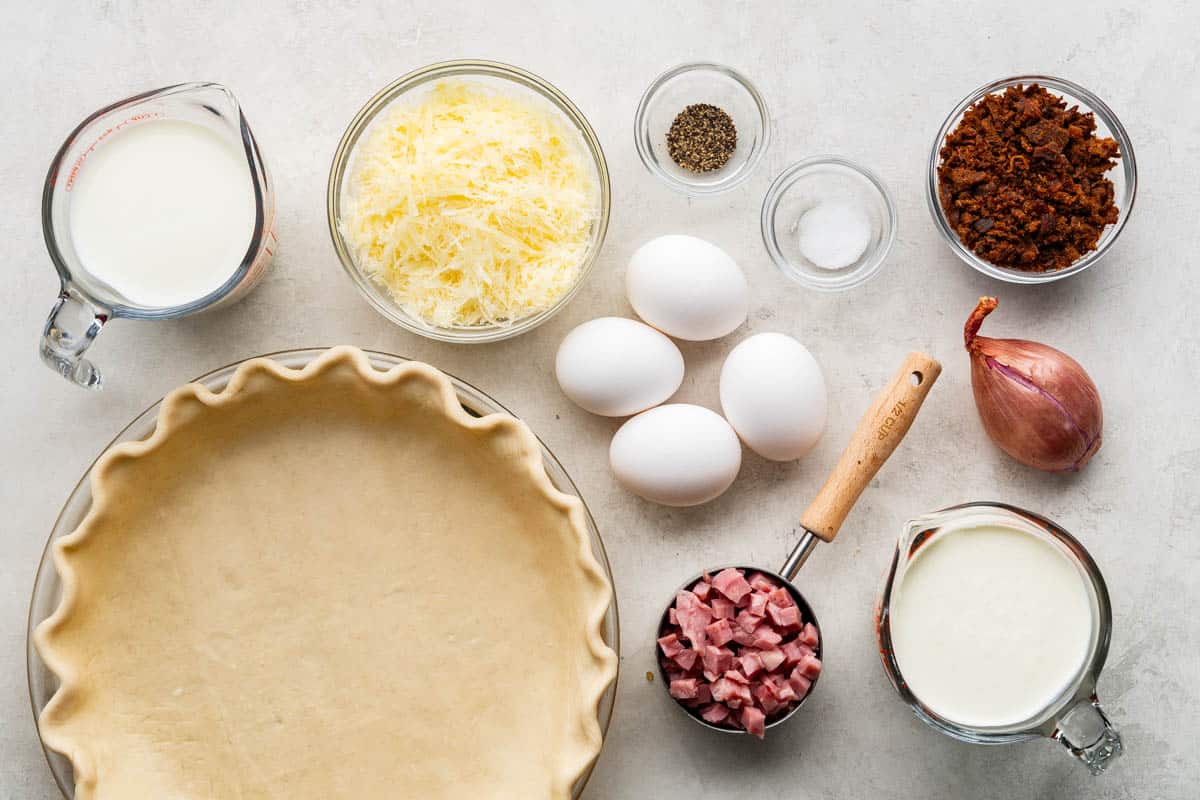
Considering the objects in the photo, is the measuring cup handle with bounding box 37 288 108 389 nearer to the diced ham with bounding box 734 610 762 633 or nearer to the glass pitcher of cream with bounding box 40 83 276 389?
the glass pitcher of cream with bounding box 40 83 276 389

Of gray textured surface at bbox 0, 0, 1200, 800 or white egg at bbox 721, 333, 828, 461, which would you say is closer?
white egg at bbox 721, 333, 828, 461

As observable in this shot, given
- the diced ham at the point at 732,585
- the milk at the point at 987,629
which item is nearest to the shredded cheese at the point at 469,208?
the diced ham at the point at 732,585

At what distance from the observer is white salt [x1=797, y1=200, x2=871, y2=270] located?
5.59 ft

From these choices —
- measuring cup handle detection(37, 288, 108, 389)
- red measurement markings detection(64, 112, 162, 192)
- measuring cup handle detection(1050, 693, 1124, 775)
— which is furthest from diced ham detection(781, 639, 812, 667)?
red measurement markings detection(64, 112, 162, 192)

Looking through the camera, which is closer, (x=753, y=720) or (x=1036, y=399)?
(x=753, y=720)

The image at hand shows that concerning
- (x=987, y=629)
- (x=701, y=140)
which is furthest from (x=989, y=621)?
(x=701, y=140)

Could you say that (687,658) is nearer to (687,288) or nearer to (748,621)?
(748,621)

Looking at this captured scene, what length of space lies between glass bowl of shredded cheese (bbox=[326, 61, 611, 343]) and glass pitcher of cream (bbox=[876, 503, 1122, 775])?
0.73 metres

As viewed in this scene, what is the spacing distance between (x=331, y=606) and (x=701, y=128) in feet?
3.33

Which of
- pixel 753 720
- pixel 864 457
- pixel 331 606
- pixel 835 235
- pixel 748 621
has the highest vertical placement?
pixel 835 235

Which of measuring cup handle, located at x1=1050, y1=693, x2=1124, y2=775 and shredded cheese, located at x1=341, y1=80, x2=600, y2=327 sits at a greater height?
shredded cheese, located at x1=341, y1=80, x2=600, y2=327

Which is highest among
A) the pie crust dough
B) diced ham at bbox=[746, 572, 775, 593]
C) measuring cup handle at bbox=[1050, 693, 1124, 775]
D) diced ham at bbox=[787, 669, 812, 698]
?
measuring cup handle at bbox=[1050, 693, 1124, 775]

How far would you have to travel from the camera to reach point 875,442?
62.0 inches

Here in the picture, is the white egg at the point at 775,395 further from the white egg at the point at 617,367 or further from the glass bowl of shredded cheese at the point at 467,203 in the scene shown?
the glass bowl of shredded cheese at the point at 467,203
